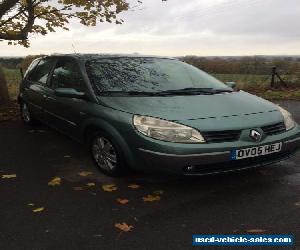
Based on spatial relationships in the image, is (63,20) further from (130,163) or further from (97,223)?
(97,223)

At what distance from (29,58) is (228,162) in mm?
34414

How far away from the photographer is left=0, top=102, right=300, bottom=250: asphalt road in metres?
3.65

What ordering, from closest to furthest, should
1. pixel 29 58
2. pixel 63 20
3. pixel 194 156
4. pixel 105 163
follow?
pixel 194 156 → pixel 105 163 → pixel 63 20 → pixel 29 58

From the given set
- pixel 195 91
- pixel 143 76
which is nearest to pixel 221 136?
pixel 195 91

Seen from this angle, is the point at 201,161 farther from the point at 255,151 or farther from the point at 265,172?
the point at 265,172

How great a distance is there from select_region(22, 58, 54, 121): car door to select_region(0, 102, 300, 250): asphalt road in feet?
4.63

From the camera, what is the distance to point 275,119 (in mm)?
4859

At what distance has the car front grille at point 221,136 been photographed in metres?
4.36

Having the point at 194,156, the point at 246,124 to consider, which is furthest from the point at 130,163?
the point at 246,124

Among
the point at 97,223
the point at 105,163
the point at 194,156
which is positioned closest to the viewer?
the point at 97,223

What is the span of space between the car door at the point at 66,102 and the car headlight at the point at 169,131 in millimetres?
1250

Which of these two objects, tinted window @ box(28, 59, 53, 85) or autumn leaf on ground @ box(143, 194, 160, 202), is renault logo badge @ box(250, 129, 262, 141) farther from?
tinted window @ box(28, 59, 53, 85)

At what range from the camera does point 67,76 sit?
6.13 metres

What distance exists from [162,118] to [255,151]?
3.53ft
